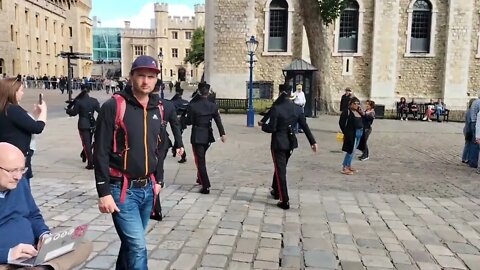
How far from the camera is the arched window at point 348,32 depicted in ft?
107

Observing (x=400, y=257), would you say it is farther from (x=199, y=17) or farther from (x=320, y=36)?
(x=199, y=17)

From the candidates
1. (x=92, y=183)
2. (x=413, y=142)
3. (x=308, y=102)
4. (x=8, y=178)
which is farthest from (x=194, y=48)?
(x=8, y=178)

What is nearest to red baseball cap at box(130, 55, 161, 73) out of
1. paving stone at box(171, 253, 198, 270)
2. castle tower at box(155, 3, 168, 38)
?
paving stone at box(171, 253, 198, 270)

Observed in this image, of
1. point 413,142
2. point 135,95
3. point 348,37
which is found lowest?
point 413,142

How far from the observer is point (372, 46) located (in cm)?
3170

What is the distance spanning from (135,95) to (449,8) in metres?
33.0

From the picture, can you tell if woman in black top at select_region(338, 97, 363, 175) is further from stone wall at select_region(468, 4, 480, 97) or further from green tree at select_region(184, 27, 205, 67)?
green tree at select_region(184, 27, 205, 67)

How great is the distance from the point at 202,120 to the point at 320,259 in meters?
3.51

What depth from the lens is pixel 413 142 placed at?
14570mm

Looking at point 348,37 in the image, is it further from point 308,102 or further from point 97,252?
point 97,252

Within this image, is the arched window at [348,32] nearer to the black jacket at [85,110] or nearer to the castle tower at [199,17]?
the black jacket at [85,110]

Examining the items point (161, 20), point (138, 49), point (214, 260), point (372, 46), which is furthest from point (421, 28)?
point (138, 49)

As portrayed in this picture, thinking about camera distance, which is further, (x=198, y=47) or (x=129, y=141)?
(x=198, y=47)

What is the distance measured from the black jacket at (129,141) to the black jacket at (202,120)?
390 centimetres
